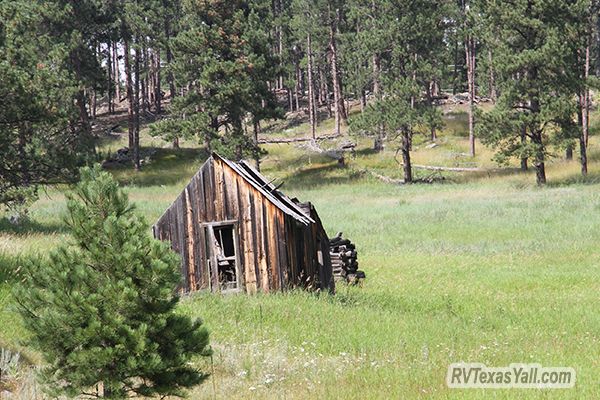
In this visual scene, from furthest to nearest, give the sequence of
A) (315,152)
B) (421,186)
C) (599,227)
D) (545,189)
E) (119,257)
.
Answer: (315,152), (421,186), (545,189), (599,227), (119,257)

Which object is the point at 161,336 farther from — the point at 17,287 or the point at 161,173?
the point at 161,173

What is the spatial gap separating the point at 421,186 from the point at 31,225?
25592 mm

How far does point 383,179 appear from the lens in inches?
1893

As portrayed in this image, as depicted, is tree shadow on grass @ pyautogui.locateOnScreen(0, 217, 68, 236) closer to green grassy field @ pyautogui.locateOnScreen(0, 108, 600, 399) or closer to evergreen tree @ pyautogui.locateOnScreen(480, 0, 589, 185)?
green grassy field @ pyautogui.locateOnScreen(0, 108, 600, 399)

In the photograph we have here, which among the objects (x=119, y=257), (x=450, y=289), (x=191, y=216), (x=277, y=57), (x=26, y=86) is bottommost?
(x=450, y=289)

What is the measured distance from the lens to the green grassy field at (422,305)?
8875 millimetres

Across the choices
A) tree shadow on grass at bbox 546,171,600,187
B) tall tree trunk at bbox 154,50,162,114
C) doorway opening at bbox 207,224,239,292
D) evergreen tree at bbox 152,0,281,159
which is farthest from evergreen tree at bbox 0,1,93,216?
tall tree trunk at bbox 154,50,162,114

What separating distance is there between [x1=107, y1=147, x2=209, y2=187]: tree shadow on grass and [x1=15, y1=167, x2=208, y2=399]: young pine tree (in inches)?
1621

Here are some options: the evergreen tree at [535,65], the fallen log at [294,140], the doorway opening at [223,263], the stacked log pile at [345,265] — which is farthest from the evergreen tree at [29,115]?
the fallen log at [294,140]

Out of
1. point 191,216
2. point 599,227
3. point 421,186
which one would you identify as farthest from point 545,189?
point 191,216

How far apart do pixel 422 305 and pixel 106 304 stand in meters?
10.5

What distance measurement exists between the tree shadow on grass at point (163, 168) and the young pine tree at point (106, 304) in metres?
41.2

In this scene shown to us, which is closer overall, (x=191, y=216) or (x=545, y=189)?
(x=191, y=216)

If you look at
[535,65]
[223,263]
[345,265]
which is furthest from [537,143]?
[223,263]
